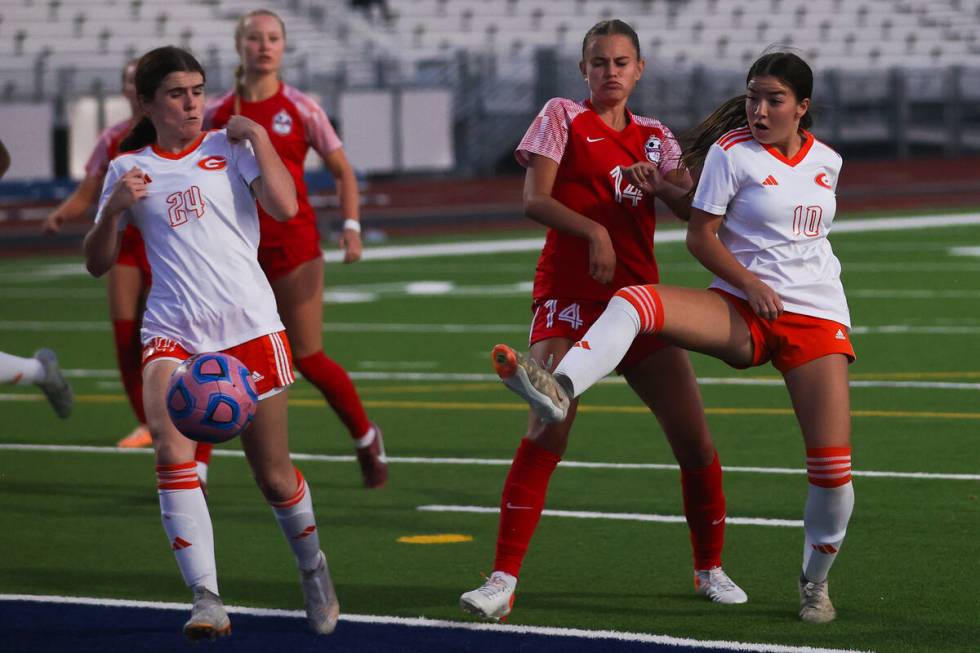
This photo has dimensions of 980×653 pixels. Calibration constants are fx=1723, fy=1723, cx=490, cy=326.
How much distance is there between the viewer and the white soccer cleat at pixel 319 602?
603 centimetres

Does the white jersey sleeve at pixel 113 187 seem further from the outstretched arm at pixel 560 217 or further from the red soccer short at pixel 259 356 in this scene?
the outstretched arm at pixel 560 217

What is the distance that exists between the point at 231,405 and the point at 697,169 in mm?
1908

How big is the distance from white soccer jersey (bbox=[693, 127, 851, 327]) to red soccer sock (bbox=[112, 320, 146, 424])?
404 centimetres

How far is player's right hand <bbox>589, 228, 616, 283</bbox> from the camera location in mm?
5906

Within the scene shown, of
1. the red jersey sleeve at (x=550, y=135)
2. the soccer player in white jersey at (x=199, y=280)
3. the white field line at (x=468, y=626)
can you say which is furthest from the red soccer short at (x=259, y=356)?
the red jersey sleeve at (x=550, y=135)

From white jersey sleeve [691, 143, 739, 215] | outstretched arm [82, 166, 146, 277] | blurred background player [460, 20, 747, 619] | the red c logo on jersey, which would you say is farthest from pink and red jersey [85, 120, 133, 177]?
white jersey sleeve [691, 143, 739, 215]

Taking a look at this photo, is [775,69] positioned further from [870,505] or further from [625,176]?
[870,505]

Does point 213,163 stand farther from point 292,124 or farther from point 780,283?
point 292,124

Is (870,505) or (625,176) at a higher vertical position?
(625,176)

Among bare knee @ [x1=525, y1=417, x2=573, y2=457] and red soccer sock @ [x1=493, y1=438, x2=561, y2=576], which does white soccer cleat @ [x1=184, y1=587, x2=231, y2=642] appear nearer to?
red soccer sock @ [x1=493, y1=438, x2=561, y2=576]

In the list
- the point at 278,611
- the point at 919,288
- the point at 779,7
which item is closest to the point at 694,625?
the point at 278,611

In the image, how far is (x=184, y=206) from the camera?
5.85 m

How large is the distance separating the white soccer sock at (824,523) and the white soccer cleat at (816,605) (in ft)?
0.10

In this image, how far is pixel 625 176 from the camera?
19.8ft
